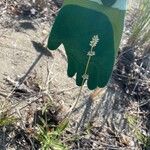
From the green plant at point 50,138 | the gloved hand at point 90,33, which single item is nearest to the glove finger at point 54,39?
the gloved hand at point 90,33

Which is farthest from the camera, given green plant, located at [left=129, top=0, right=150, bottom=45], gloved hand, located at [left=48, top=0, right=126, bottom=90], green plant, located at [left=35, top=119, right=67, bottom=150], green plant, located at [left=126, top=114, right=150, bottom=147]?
green plant, located at [left=129, top=0, right=150, bottom=45]

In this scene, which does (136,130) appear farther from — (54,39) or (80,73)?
(54,39)

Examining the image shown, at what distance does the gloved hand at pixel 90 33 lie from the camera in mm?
1492

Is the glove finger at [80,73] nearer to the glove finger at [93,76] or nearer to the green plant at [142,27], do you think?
the glove finger at [93,76]

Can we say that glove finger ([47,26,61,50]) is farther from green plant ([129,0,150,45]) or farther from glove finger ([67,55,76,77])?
green plant ([129,0,150,45])

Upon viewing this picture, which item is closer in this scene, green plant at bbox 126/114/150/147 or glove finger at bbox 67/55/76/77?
glove finger at bbox 67/55/76/77

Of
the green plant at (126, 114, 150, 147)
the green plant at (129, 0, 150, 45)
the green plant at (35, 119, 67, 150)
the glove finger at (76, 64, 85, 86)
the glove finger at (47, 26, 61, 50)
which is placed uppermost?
the glove finger at (47, 26, 61, 50)

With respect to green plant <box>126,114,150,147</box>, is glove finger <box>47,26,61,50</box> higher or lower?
higher

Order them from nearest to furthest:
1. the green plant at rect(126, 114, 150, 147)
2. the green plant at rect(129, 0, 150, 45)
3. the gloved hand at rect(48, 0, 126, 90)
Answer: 1. the gloved hand at rect(48, 0, 126, 90)
2. the green plant at rect(126, 114, 150, 147)
3. the green plant at rect(129, 0, 150, 45)

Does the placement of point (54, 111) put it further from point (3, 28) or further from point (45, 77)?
point (3, 28)

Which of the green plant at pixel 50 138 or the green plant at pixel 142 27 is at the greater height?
the green plant at pixel 142 27

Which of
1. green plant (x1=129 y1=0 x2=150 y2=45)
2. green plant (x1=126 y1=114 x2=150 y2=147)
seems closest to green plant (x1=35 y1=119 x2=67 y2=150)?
green plant (x1=126 y1=114 x2=150 y2=147)

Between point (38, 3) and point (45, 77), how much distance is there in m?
0.56

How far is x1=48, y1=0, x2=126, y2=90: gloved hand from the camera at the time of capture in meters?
1.49
